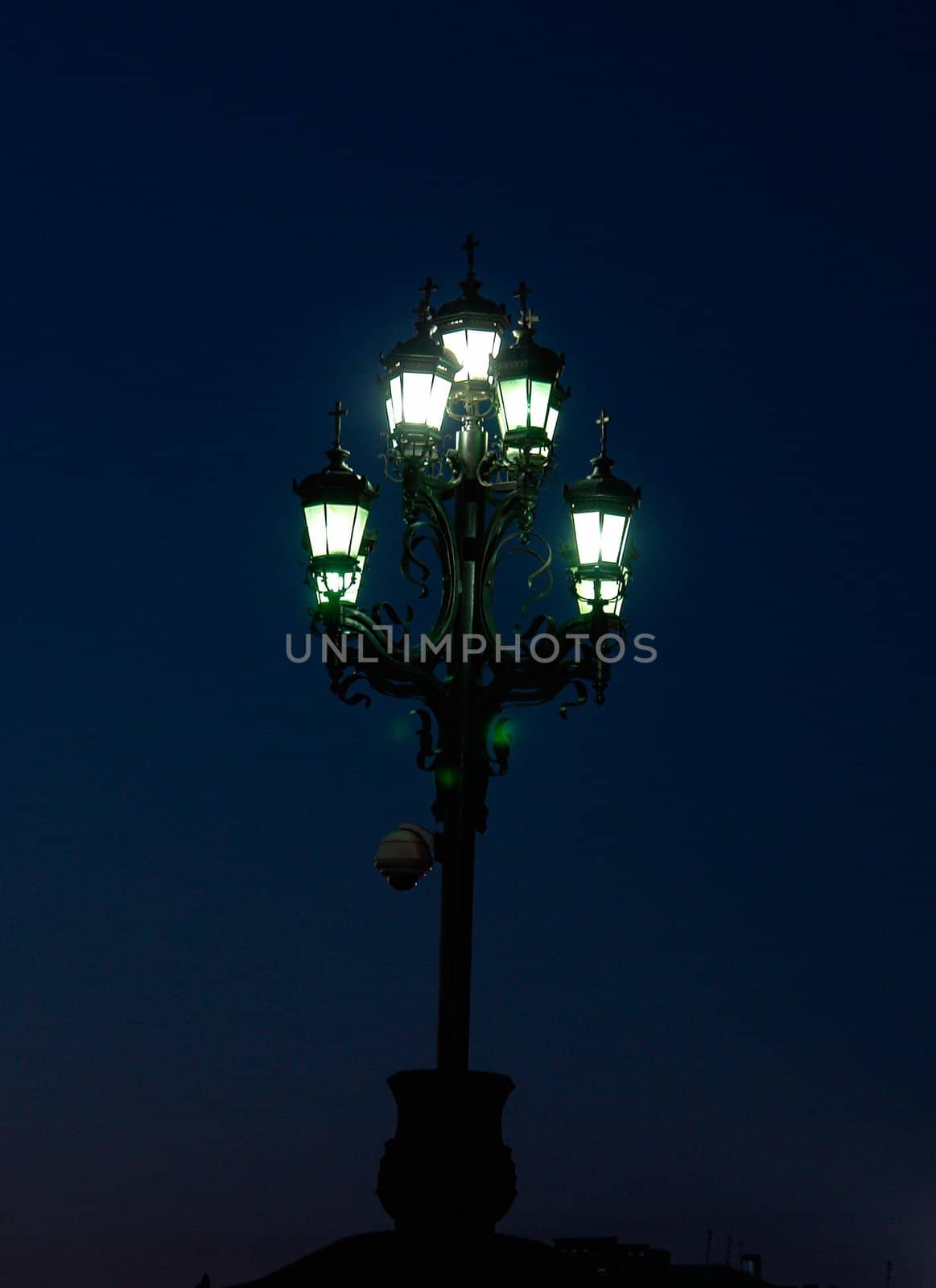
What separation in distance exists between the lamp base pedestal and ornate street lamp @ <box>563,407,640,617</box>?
290cm

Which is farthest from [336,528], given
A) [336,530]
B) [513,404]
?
[513,404]

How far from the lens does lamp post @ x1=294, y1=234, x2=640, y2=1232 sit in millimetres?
10867

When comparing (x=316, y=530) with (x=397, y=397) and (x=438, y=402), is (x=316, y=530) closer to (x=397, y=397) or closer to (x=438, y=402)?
(x=397, y=397)

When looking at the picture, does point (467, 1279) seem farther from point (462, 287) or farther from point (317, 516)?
point (462, 287)

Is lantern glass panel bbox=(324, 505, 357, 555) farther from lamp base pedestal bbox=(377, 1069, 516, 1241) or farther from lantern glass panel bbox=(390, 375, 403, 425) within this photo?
lamp base pedestal bbox=(377, 1069, 516, 1241)

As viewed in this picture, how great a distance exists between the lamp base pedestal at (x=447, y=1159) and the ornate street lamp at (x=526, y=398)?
3.68m

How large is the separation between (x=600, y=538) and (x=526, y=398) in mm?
947

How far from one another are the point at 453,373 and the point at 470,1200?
505 cm

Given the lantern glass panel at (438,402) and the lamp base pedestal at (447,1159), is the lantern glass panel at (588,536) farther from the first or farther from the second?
the lamp base pedestal at (447,1159)

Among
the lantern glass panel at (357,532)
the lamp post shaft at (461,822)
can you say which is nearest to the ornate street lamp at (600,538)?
the lamp post shaft at (461,822)

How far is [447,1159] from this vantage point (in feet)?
32.8

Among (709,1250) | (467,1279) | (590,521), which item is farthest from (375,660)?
(709,1250)

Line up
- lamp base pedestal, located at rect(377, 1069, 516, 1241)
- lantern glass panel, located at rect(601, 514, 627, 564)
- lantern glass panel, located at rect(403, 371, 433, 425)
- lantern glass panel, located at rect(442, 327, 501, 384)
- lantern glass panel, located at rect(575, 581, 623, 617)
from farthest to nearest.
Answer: lantern glass panel, located at rect(442, 327, 501, 384)
lantern glass panel, located at rect(403, 371, 433, 425)
lantern glass panel, located at rect(601, 514, 627, 564)
lantern glass panel, located at rect(575, 581, 623, 617)
lamp base pedestal, located at rect(377, 1069, 516, 1241)

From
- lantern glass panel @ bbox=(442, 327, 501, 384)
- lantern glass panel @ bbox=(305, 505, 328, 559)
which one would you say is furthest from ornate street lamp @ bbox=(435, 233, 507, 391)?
lantern glass panel @ bbox=(305, 505, 328, 559)
